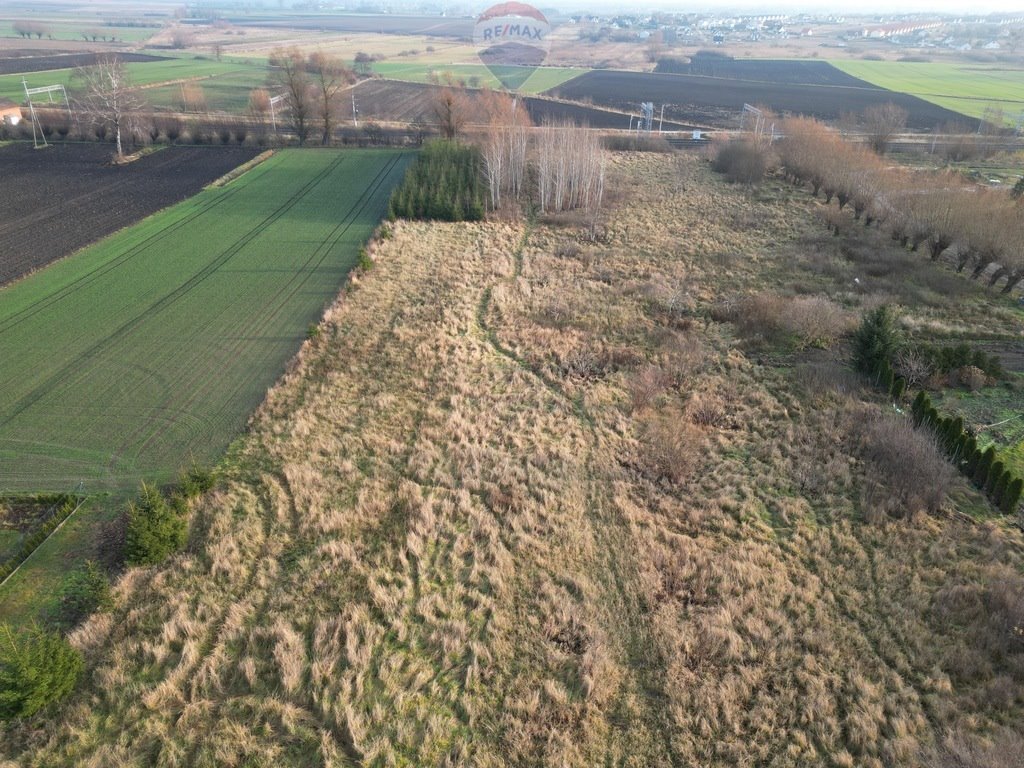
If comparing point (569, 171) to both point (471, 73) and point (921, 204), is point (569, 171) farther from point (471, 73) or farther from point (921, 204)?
point (471, 73)

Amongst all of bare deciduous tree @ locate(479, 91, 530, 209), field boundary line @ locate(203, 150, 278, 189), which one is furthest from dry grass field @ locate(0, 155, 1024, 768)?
field boundary line @ locate(203, 150, 278, 189)

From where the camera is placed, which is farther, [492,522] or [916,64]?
[916,64]

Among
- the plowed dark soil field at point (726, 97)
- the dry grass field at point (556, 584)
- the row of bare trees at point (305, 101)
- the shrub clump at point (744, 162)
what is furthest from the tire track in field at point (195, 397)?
the plowed dark soil field at point (726, 97)

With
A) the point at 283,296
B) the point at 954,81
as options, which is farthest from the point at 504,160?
the point at 954,81

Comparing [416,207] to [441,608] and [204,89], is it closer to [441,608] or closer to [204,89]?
[441,608]

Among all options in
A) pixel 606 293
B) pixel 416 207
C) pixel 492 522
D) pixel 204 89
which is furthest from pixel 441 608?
pixel 204 89

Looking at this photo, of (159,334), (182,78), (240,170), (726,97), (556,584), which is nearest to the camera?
(556,584)
